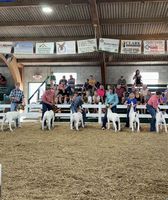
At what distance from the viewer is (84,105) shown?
16203mm

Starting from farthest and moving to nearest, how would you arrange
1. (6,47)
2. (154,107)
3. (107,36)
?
(107,36) → (6,47) → (154,107)

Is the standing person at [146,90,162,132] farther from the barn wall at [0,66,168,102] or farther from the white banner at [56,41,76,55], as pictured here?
the barn wall at [0,66,168,102]

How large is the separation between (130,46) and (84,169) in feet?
38.2

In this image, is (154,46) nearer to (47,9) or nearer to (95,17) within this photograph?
(95,17)

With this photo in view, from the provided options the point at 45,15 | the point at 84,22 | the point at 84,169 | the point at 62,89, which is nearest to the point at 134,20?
the point at 84,22

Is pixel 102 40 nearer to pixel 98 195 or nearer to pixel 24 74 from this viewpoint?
pixel 24 74

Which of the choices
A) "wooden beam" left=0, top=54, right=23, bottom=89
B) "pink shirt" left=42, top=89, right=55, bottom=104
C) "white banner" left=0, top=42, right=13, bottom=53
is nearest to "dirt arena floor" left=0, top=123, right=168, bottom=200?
"pink shirt" left=42, top=89, right=55, bottom=104

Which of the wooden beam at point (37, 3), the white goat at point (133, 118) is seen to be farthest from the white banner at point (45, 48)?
the white goat at point (133, 118)

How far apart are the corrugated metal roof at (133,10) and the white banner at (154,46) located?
4.76 feet

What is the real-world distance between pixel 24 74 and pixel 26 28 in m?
7.50

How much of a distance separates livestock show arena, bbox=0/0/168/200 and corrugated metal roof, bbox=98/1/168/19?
48 mm

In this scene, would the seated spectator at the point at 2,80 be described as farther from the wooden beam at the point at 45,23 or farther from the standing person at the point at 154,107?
the standing person at the point at 154,107

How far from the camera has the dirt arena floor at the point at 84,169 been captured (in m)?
4.57

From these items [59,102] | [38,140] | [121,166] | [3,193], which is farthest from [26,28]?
[3,193]
